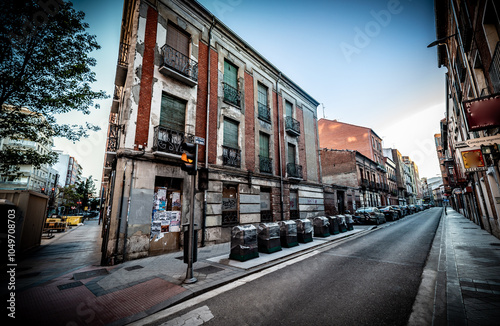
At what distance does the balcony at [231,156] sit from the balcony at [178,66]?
3.90 metres

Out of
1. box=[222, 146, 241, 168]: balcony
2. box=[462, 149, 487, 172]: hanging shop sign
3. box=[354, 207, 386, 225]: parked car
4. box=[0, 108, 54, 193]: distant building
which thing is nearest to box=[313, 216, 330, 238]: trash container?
box=[222, 146, 241, 168]: balcony

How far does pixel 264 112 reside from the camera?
1495 cm

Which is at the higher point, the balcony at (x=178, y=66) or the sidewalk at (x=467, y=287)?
the balcony at (x=178, y=66)

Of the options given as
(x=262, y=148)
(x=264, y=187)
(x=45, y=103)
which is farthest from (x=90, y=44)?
(x=264, y=187)

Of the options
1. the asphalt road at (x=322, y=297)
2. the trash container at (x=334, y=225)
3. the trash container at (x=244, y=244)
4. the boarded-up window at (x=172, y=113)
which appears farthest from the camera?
the trash container at (x=334, y=225)

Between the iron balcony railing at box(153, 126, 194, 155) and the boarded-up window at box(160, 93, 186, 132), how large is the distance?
436mm

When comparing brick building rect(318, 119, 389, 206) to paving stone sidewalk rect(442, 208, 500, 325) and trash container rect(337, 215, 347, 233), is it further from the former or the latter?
paving stone sidewalk rect(442, 208, 500, 325)

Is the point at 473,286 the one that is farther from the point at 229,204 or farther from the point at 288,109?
the point at 288,109

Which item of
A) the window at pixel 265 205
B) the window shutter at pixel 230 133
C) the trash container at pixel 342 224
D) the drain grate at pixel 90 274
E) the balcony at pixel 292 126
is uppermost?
the balcony at pixel 292 126

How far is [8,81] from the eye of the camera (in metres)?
7.23

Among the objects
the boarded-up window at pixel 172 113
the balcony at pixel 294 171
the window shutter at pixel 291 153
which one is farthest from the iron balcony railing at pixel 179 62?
the window shutter at pixel 291 153

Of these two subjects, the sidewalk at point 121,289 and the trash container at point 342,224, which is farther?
the trash container at point 342,224

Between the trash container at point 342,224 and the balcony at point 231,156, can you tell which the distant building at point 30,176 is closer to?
the balcony at point 231,156

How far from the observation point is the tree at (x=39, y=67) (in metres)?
7.29
